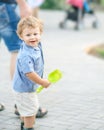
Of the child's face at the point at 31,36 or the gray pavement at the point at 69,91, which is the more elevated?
the child's face at the point at 31,36

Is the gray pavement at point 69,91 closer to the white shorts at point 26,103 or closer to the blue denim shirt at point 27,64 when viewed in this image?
the white shorts at point 26,103

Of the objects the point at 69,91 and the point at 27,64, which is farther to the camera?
the point at 69,91

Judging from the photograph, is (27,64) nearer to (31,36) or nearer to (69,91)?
(31,36)

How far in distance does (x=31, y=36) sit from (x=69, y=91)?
2476mm

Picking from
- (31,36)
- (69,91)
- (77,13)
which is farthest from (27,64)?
(77,13)

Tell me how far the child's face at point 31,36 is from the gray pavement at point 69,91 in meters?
0.93

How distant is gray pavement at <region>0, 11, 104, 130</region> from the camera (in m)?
5.65

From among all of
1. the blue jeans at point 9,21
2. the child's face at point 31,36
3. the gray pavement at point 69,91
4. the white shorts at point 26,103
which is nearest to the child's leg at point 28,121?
the white shorts at point 26,103

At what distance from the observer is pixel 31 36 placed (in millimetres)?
5020

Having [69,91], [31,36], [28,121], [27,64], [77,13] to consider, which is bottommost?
[28,121]

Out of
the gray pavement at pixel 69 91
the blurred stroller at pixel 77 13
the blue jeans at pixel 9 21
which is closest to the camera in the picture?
the gray pavement at pixel 69 91

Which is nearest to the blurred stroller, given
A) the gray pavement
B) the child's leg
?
the gray pavement

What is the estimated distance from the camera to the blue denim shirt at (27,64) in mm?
4965

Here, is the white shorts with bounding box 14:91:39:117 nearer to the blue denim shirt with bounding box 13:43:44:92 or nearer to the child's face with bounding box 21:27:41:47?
the blue denim shirt with bounding box 13:43:44:92
